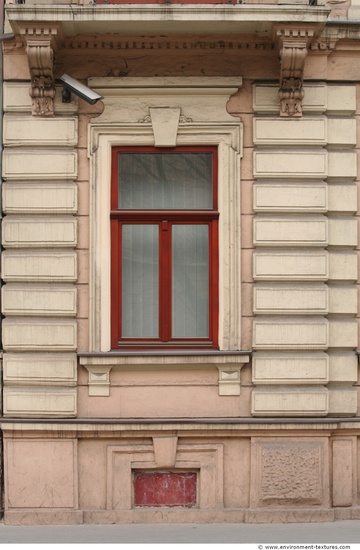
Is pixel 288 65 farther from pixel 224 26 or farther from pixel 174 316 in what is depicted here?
pixel 174 316

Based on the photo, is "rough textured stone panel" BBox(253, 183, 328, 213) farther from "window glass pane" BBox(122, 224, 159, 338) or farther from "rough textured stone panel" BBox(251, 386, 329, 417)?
"rough textured stone panel" BBox(251, 386, 329, 417)

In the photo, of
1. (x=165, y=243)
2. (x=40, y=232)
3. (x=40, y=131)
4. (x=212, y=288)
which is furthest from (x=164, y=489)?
(x=40, y=131)

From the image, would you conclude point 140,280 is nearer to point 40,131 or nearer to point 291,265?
point 291,265

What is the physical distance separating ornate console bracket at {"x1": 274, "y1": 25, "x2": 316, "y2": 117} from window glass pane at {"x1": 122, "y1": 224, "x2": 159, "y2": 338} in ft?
6.74

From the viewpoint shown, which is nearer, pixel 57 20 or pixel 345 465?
pixel 57 20

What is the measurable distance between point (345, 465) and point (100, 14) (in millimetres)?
5620

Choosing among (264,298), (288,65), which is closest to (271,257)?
(264,298)

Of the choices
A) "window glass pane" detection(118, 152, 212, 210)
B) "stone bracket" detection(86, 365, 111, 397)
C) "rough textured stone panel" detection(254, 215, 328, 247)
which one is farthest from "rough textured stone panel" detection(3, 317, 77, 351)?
"rough textured stone panel" detection(254, 215, 328, 247)

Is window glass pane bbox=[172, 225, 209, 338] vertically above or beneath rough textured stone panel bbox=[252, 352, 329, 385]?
above

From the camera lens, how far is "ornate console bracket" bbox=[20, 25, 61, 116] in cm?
939

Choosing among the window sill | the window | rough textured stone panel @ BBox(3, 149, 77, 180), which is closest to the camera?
the window sill

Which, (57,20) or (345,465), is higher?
(57,20)

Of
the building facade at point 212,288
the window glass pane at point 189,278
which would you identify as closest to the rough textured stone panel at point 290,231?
the building facade at point 212,288

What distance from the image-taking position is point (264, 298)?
9.78 metres
